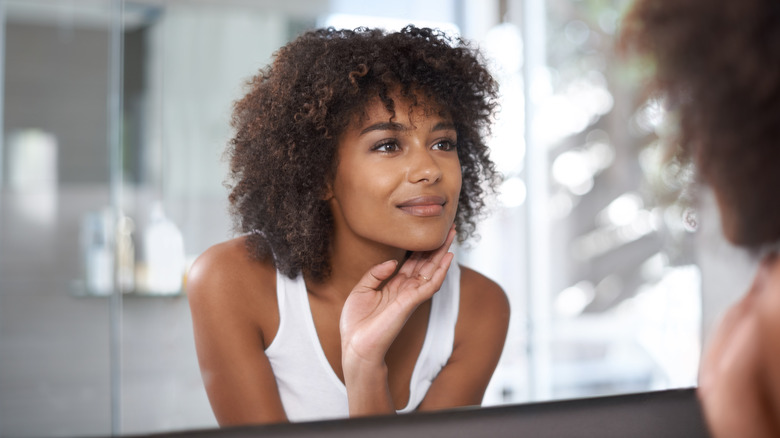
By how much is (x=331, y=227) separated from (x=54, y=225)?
13.6 inches

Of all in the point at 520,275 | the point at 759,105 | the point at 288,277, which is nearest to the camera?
the point at 759,105

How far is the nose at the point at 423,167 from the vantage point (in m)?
0.90

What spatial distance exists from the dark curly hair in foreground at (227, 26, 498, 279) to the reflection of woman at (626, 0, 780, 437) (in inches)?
12.2

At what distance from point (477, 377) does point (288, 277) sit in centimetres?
31

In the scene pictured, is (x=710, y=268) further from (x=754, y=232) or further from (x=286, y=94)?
(x=286, y=94)

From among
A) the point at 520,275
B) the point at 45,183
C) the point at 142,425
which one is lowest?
the point at 142,425

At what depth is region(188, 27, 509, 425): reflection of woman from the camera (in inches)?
34.9

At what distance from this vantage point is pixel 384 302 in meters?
0.93

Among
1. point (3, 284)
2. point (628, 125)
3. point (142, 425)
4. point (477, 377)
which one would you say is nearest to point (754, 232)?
point (628, 125)

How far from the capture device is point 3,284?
823 millimetres

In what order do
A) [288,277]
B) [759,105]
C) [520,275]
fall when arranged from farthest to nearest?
1. [520,275]
2. [288,277]
3. [759,105]

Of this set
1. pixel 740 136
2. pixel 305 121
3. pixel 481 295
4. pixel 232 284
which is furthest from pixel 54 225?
pixel 740 136

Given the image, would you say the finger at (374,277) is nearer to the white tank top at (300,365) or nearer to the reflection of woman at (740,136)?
the white tank top at (300,365)

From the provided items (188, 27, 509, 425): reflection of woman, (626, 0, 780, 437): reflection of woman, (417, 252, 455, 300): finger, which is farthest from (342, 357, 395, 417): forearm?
(626, 0, 780, 437): reflection of woman
